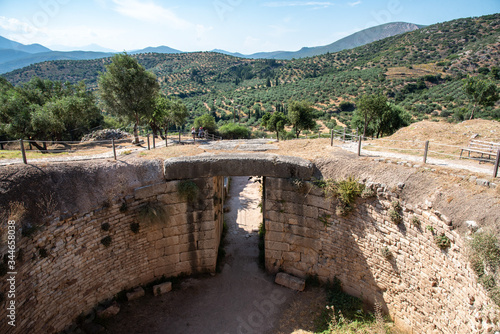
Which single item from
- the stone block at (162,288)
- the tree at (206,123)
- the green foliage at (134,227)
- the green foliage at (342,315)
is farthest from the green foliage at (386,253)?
the tree at (206,123)

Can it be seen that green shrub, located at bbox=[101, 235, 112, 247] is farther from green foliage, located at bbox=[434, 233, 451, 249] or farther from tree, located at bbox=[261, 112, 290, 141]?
tree, located at bbox=[261, 112, 290, 141]

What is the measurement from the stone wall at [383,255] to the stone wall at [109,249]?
264 cm

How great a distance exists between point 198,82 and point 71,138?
58657 millimetres

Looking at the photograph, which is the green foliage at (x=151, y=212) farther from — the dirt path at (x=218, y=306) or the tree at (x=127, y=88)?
the tree at (x=127, y=88)

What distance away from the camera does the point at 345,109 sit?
4338 centimetres

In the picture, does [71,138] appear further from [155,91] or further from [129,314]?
[129,314]

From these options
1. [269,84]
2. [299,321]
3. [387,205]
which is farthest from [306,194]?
[269,84]

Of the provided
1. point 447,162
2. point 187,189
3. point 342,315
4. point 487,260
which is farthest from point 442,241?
point 187,189

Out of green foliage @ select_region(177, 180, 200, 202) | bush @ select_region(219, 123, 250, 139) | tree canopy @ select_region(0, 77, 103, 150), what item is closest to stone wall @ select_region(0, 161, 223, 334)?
green foliage @ select_region(177, 180, 200, 202)

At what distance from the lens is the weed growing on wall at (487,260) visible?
4.50 meters

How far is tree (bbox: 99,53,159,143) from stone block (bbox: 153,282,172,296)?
8605 mm

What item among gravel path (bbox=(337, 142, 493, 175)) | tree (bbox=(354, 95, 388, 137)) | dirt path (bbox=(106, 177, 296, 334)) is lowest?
dirt path (bbox=(106, 177, 296, 334))

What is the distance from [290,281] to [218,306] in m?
2.49

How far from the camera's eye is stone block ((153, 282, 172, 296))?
8664mm
